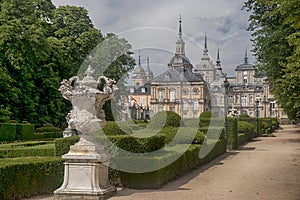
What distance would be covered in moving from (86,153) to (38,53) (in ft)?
64.2

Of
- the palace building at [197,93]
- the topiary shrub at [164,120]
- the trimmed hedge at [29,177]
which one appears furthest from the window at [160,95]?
the trimmed hedge at [29,177]

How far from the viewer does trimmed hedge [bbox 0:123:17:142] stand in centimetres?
2328

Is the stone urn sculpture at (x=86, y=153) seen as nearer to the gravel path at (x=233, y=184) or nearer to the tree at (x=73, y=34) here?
the gravel path at (x=233, y=184)

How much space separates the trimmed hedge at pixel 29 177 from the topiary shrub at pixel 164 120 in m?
6.30

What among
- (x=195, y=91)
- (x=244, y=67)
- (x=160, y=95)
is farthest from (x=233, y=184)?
(x=244, y=67)

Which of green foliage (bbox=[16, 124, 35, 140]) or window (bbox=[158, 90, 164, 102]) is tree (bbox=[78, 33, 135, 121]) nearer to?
green foliage (bbox=[16, 124, 35, 140])

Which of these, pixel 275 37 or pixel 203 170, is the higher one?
pixel 275 37

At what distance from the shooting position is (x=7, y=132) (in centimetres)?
2367

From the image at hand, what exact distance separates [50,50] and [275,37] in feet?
46.3

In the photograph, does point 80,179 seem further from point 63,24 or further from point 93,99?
point 63,24

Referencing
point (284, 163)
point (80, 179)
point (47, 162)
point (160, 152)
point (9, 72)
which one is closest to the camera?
point (80, 179)

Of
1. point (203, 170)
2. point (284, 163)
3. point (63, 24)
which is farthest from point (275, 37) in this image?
point (63, 24)

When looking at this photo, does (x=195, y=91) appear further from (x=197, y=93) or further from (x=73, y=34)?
(x=73, y=34)

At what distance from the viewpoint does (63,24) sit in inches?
→ 1339
